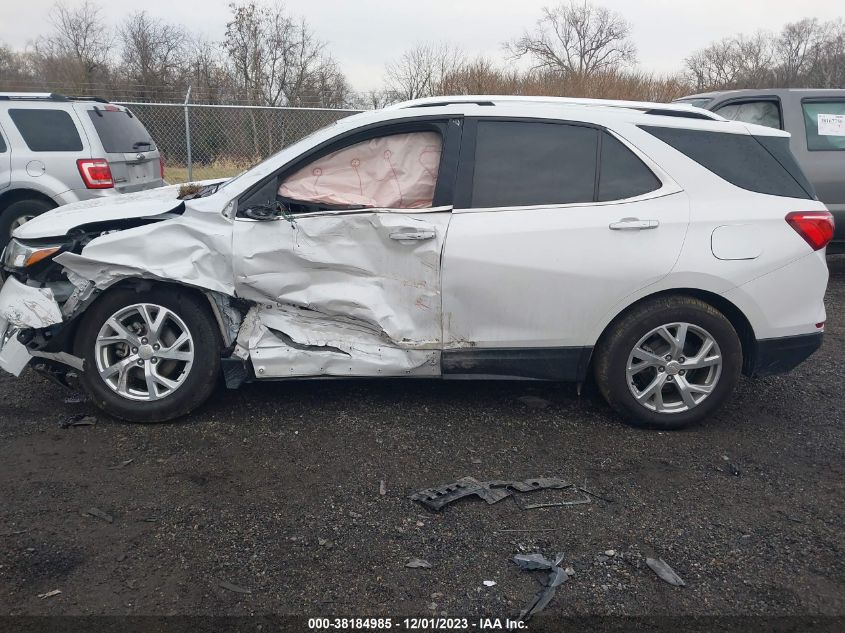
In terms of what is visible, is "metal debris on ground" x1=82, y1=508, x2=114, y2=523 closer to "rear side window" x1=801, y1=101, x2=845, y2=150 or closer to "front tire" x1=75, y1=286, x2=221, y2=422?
"front tire" x1=75, y1=286, x2=221, y2=422

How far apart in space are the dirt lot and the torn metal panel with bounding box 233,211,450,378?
1.35 feet

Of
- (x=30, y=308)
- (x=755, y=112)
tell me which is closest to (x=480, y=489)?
(x=30, y=308)

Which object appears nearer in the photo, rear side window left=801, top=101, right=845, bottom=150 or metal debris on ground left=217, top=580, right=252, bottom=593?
metal debris on ground left=217, top=580, right=252, bottom=593

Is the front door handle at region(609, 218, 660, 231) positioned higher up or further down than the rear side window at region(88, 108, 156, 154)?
further down

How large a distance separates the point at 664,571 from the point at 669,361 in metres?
1.61

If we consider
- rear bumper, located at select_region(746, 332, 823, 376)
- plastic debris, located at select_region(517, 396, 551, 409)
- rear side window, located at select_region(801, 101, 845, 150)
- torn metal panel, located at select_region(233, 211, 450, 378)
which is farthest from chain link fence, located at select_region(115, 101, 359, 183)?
rear bumper, located at select_region(746, 332, 823, 376)

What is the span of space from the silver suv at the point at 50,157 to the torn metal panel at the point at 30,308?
14.4ft

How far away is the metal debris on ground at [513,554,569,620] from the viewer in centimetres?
286

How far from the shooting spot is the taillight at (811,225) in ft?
14.4

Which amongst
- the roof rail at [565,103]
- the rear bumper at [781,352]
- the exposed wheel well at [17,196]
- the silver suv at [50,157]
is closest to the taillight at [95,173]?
the silver suv at [50,157]

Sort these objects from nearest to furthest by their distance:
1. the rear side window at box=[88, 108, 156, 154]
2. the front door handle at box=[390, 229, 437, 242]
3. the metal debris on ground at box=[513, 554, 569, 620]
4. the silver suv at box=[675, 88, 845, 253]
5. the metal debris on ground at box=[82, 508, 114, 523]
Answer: the metal debris on ground at box=[513, 554, 569, 620] < the metal debris on ground at box=[82, 508, 114, 523] < the front door handle at box=[390, 229, 437, 242] < the silver suv at box=[675, 88, 845, 253] < the rear side window at box=[88, 108, 156, 154]

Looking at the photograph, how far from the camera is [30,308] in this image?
436 cm

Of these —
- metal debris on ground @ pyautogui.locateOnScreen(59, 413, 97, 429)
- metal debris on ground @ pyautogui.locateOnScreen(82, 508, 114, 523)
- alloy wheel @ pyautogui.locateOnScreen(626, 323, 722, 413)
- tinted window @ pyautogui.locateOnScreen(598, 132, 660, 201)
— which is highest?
tinted window @ pyautogui.locateOnScreen(598, 132, 660, 201)

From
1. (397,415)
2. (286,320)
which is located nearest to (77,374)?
(286,320)
